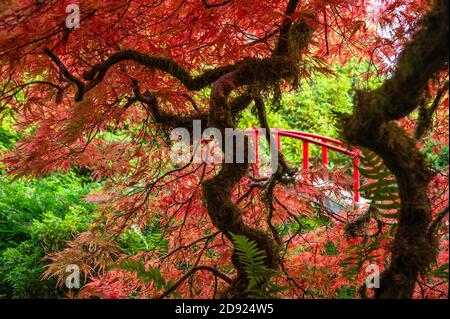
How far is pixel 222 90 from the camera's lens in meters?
1.63

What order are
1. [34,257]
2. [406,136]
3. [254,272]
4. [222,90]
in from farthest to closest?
[34,257] → [222,90] → [254,272] → [406,136]

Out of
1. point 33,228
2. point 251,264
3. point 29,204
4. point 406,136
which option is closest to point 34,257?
point 33,228

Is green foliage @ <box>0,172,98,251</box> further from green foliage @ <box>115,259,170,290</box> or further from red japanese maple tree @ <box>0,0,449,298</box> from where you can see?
green foliage @ <box>115,259,170,290</box>

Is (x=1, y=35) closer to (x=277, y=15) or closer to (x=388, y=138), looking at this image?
(x=277, y=15)

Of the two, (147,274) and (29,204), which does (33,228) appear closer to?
(29,204)

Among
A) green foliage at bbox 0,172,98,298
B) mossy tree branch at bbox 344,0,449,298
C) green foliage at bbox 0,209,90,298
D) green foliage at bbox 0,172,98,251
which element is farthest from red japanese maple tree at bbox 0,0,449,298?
green foliage at bbox 0,172,98,251

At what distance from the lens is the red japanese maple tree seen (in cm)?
119

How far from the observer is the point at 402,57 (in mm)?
1088

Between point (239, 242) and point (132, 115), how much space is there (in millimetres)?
1585

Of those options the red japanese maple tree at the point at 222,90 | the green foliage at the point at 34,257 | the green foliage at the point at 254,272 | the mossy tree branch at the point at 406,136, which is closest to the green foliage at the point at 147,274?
the red japanese maple tree at the point at 222,90

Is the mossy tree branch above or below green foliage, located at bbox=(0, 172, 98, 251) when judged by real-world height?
below

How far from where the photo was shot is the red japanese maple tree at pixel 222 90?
1.19 m

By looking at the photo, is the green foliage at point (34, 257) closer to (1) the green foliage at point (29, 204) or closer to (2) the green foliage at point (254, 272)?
(1) the green foliage at point (29, 204)

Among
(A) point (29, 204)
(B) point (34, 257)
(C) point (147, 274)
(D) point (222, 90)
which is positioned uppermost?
(A) point (29, 204)
